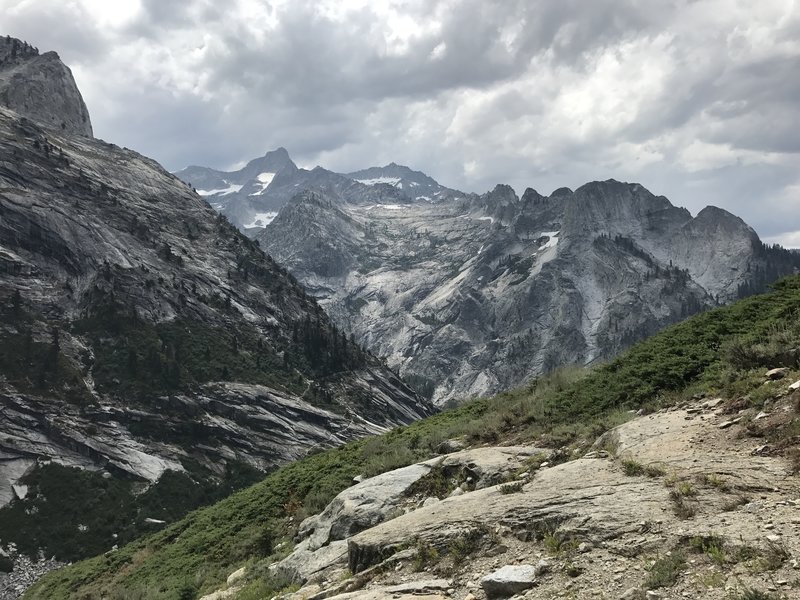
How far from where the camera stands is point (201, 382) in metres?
147

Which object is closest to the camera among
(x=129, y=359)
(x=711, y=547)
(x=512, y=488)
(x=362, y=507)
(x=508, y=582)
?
(x=711, y=547)

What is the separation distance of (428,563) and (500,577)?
7.67 ft

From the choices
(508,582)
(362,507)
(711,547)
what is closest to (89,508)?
(362,507)

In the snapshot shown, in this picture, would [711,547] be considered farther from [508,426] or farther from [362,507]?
[508,426]

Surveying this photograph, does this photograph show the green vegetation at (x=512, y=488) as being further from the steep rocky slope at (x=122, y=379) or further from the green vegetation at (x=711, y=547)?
the steep rocky slope at (x=122, y=379)

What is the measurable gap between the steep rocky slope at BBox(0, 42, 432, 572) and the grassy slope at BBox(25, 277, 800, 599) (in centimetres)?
7010

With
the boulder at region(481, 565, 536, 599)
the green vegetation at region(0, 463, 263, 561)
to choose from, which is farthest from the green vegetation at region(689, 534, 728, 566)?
the green vegetation at region(0, 463, 263, 561)

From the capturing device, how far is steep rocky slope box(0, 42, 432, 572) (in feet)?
330

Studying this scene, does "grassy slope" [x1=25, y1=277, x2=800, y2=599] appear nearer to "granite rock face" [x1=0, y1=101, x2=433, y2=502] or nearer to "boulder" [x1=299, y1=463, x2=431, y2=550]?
"boulder" [x1=299, y1=463, x2=431, y2=550]

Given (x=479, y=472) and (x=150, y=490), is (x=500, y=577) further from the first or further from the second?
(x=150, y=490)

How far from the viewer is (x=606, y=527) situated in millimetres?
10625

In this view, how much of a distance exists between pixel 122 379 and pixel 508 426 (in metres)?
136

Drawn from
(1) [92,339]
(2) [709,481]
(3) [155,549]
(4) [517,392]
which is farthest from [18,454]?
(2) [709,481]

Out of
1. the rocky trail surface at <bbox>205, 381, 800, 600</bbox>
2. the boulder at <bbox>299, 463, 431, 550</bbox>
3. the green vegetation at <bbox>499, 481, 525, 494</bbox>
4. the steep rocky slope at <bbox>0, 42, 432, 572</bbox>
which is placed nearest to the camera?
the rocky trail surface at <bbox>205, 381, 800, 600</bbox>
